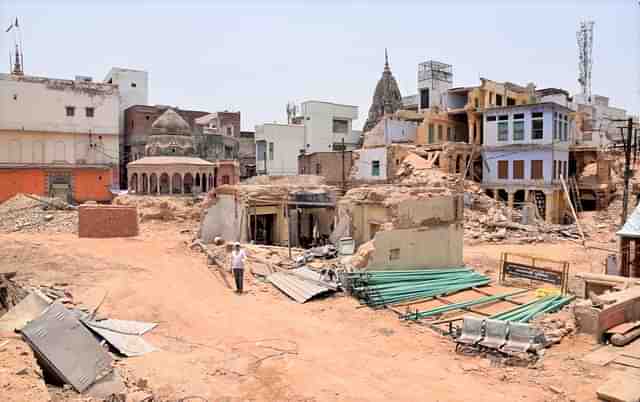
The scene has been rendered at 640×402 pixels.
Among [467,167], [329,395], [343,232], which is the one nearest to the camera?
[329,395]

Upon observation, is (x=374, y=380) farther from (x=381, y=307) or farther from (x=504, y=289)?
(x=504, y=289)

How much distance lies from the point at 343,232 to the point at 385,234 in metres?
3.30

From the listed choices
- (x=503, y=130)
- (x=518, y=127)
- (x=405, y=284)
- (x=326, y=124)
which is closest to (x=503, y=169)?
(x=503, y=130)

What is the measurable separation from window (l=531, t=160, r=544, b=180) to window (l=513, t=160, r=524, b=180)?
663mm

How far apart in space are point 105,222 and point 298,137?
76.8ft

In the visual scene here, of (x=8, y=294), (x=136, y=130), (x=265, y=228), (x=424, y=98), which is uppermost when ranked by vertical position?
(x=424, y=98)

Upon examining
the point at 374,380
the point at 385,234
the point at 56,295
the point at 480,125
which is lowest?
the point at 374,380

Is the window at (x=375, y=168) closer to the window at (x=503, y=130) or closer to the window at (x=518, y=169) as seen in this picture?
the window at (x=503, y=130)

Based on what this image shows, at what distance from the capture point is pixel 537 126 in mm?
34094

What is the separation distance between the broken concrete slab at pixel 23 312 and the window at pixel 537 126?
31.4 m

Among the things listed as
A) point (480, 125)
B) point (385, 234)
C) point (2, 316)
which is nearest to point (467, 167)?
point (480, 125)

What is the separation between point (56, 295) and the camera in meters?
11.8

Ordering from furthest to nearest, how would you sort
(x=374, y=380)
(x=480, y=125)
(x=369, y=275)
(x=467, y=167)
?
(x=480, y=125), (x=467, y=167), (x=369, y=275), (x=374, y=380)

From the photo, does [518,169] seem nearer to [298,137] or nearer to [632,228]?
[298,137]
